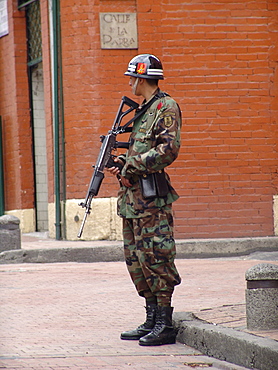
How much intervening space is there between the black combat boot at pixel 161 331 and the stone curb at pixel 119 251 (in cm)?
551

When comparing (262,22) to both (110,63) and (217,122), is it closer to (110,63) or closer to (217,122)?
(217,122)

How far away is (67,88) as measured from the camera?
498 inches

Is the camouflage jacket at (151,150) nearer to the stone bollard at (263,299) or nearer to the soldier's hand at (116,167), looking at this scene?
the soldier's hand at (116,167)

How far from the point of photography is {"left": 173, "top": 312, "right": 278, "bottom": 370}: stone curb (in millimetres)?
4402

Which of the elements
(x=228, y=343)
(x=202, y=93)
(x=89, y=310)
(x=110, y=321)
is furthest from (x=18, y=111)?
(x=228, y=343)

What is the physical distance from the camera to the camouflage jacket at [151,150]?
5117 millimetres

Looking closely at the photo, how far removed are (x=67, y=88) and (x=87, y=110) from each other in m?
0.58

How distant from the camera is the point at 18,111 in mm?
15266

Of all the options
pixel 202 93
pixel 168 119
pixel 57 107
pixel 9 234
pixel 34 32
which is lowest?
pixel 9 234

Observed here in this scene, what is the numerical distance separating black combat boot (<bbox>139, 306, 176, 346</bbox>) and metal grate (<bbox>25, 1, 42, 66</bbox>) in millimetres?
9987

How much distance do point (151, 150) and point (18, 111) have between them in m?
10.5

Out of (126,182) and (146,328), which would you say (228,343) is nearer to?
(146,328)

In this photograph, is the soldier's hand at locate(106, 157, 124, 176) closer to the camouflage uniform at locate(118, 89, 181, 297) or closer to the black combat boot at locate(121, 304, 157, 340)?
the camouflage uniform at locate(118, 89, 181, 297)

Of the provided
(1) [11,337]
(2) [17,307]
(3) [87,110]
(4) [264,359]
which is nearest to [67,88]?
(3) [87,110]
